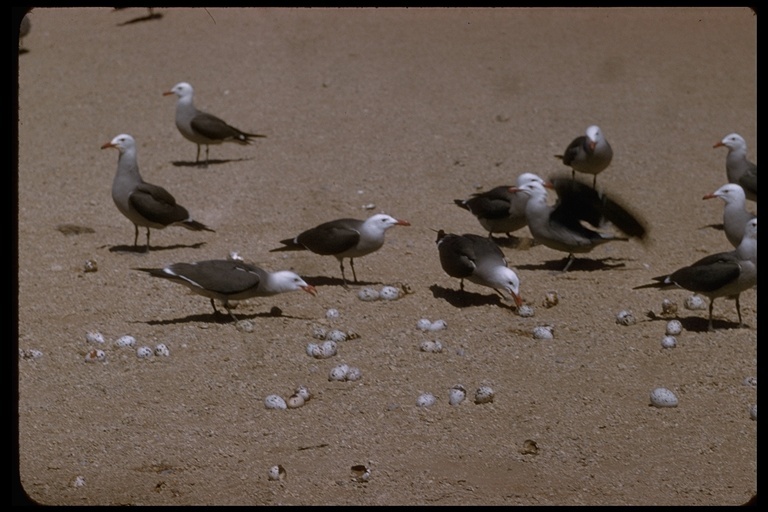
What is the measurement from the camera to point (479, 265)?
7512 millimetres

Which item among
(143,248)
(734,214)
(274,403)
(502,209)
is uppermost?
(734,214)

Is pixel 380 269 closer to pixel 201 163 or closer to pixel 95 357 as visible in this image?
pixel 95 357

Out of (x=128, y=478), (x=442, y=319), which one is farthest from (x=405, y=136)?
(x=128, y=478)

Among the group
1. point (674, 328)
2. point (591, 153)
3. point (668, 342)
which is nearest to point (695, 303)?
point (674, 328)

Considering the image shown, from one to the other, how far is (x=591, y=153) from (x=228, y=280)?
429 cm

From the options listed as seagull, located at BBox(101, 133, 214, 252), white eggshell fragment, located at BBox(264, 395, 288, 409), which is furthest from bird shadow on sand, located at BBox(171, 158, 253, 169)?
white eggshell fragment, located at BBox(264, 395, 288, 409)

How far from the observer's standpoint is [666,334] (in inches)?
276

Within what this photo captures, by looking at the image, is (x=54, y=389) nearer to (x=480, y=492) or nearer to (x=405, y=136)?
(x=480, y=492)

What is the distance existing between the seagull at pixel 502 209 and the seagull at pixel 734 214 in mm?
1443

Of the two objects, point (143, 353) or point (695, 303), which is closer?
point (143, 353)

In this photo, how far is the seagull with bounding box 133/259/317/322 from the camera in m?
7.02

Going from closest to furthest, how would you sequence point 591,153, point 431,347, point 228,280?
1. point 431,347
2. point 228,280
3. point 591,153

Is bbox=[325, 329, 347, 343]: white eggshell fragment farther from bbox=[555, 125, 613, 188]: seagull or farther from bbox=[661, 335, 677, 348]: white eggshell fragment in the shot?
bbox=[555, 125, 613, 188]: seagull

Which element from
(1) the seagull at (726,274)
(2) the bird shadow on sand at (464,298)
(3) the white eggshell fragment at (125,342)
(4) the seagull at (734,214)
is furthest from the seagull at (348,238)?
(4) the seagull at (734,214)
